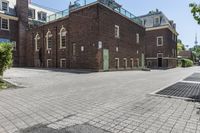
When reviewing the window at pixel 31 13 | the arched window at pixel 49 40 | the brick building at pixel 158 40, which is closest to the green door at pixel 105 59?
the arched window at pixel 49 40

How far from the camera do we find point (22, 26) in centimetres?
3262

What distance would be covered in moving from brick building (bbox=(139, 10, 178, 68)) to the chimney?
89.0ft

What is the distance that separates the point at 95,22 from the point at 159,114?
56.9 ft

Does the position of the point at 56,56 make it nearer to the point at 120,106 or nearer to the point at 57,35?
the point at 57,35

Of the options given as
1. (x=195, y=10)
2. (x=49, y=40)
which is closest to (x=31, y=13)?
(x=49, y=40)

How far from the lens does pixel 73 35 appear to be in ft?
77.0

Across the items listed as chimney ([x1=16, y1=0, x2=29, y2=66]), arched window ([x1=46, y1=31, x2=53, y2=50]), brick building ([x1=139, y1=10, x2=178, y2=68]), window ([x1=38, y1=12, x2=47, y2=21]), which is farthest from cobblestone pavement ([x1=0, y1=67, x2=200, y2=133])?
brick building ([x1=139, y1=10, x2=178, y2=68])

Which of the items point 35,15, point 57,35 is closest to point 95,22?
point 57,35

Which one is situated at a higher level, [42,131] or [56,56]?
[56,56]

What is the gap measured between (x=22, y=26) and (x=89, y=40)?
56.7ft

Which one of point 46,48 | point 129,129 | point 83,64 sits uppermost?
point 46,48

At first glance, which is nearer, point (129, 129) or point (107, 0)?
point (129, 129)

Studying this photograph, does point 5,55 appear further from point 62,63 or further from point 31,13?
point 31,13

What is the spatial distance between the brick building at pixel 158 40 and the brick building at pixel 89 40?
1238 cm
